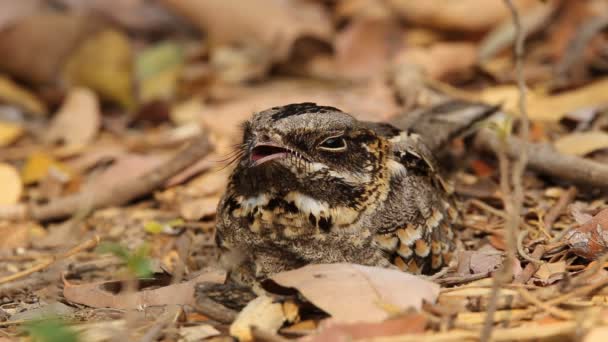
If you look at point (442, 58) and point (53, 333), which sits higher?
A: point (442, 58)

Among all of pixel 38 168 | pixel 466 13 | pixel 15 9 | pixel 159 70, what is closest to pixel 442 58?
pixel 466 13

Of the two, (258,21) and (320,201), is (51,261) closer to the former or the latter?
(320,201)

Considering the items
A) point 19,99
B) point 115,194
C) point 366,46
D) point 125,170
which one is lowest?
point 115,194

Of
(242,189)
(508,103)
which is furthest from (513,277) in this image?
(508,103)

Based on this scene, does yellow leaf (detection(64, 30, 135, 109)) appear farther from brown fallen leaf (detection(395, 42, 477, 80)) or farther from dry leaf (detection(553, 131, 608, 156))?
dry leaf (detection(553, 131, 608, 156))

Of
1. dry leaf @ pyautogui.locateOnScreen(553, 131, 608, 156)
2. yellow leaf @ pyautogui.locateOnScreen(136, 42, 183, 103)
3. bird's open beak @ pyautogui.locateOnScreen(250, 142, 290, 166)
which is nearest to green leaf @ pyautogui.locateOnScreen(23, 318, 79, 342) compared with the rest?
bird's open beak @ pyautogui.locateOnScreen(250, 142, 290, 166)

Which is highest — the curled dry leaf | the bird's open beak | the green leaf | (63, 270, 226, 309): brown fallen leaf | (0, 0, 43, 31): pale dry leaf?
(0, 0, 43, 31): pale dry leaf

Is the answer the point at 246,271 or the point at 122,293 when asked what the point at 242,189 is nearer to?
the point at 246,271
